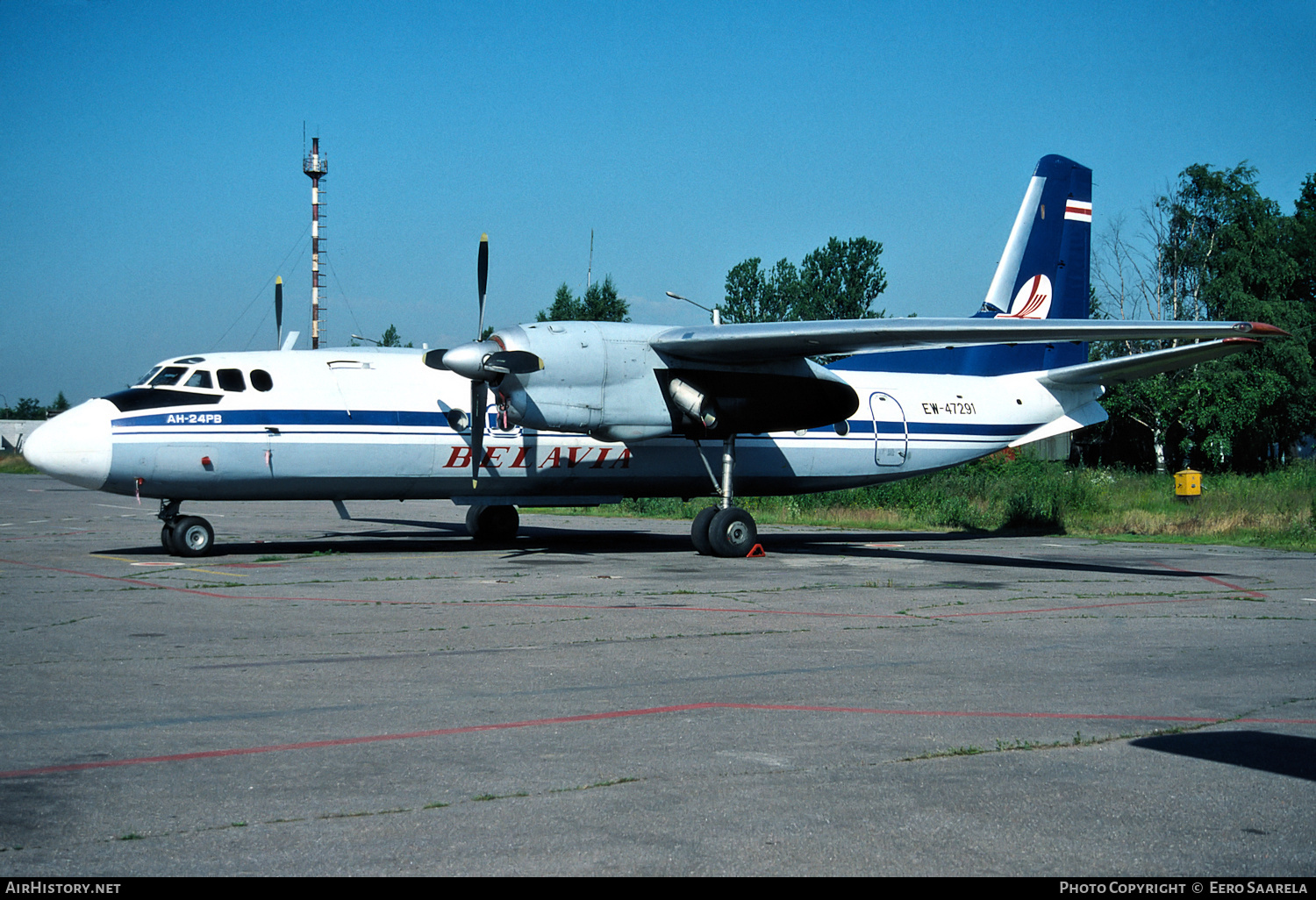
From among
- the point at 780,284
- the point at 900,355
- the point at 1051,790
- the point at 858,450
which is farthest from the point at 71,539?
the point at 780,284

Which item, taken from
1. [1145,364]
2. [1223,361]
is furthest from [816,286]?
[1145,364]

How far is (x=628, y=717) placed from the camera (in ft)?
21.5

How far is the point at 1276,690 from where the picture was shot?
7387 millimetres

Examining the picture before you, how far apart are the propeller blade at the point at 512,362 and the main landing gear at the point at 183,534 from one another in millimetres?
5235

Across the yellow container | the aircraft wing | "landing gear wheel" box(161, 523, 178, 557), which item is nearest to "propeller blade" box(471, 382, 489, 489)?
the aircraft wing

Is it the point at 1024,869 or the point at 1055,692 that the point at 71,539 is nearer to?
the point at 1055,692

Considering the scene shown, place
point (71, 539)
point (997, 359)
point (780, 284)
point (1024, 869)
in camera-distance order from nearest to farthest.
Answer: point (1024, 869)
point (71, 539)
point (997, 359)
point (780, 284)

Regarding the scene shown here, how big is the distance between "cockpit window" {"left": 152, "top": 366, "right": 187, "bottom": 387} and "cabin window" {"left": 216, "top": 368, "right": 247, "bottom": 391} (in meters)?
0.55

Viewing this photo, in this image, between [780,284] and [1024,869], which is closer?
[1024,869]

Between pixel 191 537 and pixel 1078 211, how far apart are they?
19.2m

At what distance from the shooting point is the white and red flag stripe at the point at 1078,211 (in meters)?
23.4

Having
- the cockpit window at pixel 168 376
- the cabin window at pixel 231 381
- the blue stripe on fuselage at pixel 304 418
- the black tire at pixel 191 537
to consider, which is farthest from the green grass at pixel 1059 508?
the cockpit window at pixel 168 376

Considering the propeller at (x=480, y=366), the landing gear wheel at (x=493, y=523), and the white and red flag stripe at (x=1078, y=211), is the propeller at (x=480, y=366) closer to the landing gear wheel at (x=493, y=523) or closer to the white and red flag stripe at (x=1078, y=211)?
the landing gear wheel at (x=493, y=523)

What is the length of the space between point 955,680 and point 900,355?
16448 millimetres
